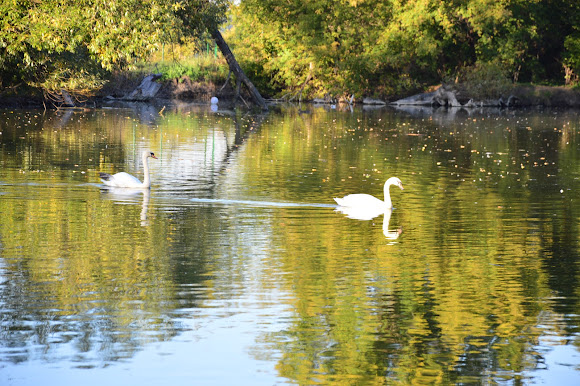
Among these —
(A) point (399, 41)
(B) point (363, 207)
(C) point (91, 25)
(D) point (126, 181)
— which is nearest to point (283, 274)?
(B) point (363, 207)

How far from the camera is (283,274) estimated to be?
1075 centimetres

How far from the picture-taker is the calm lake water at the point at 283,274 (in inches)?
304

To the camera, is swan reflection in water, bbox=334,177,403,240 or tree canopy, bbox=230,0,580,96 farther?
tree canopy, bbox=230,0,580,96

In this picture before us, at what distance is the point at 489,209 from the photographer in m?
16.4

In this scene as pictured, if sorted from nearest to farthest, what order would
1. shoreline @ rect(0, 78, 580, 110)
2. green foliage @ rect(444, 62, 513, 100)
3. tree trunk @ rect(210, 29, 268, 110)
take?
1. tree trunk @ rect(210, 29, 268, 110)
2. green foliage @ rect(444, 62, 513, 100)
3. shoreline @ rect(0, 78, 580, 110)

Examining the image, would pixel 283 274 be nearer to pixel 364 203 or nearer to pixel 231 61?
pixel 364 203

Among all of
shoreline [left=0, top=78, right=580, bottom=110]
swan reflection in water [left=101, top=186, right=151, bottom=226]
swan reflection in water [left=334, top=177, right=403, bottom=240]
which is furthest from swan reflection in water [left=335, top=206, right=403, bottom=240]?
shoreline [left=0, top=78, right=580, bottom=110]

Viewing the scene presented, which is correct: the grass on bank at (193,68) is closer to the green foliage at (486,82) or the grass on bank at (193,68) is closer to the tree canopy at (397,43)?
the tree canopy at (397,43)

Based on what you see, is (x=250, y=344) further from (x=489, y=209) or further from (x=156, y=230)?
(x=489, y=209)

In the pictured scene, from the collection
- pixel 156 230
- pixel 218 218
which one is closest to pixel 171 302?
pixel 156 230

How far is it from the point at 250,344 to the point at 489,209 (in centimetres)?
912

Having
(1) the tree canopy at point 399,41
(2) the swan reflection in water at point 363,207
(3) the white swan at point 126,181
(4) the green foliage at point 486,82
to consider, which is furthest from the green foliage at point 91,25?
(4) the green foliage at point 486,82

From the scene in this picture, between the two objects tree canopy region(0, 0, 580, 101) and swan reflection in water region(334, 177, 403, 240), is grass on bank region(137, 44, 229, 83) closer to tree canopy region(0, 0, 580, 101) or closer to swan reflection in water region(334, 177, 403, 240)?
tree canopy region(0, 0, 580, 101)

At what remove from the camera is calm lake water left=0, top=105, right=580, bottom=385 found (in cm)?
771
